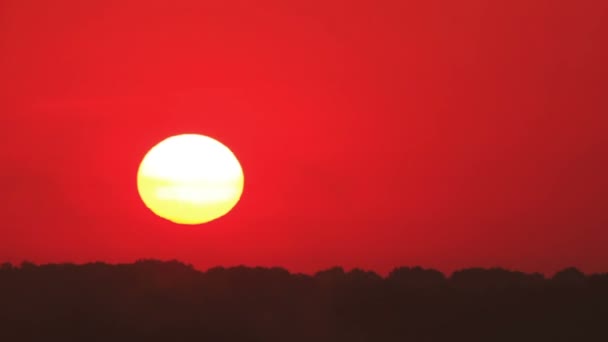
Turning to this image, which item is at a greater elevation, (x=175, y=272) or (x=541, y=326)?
(x=175, y=272)

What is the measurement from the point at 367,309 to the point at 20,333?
888 cm

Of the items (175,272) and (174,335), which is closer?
(174,335)

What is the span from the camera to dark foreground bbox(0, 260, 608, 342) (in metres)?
34.0

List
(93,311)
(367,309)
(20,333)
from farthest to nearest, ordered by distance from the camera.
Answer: (367,309) → (93,311) → (20,333)

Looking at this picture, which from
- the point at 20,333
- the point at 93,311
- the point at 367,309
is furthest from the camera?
the point at 367,309

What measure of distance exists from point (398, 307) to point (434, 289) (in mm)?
1788

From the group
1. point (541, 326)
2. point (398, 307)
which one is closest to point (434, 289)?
point (398, 307)

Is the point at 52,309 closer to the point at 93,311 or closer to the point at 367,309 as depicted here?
the point at 93,311

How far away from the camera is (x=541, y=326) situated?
3525cm

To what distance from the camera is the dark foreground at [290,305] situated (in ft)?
112

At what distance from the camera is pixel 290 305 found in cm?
3741

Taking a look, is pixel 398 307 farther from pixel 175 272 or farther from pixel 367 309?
pixel 175 272

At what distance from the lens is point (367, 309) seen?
37625mm

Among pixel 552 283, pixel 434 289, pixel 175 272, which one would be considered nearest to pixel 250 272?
pixel 175 272
